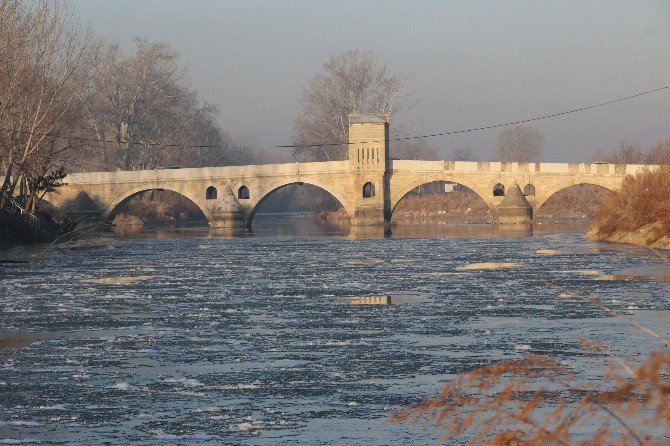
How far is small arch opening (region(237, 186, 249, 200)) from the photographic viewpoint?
212ft

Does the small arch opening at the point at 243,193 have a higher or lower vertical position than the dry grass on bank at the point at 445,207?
higher

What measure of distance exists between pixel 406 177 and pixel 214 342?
51058 millimetres

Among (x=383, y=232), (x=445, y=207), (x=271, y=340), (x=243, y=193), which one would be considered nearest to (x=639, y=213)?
(x=383, y=232)

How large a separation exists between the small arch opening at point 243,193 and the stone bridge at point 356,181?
8 cm

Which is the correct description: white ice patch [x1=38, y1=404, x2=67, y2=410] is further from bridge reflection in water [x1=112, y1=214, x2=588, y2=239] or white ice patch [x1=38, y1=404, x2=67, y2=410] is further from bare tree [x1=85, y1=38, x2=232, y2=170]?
bare tree [x1=85, y1=38, x2=232, y2=170]

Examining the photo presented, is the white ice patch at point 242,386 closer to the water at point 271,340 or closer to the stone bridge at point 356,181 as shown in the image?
the water at point 271,340

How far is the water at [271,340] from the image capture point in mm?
7195

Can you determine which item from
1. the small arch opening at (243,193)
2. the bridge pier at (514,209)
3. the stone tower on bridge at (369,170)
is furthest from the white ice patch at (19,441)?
the small arch opening at (243,193)

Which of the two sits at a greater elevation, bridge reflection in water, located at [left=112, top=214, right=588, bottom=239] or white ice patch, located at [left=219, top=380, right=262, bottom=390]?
bridge reflection in water, located at [left=112, top=214, right=588, bottom=239]

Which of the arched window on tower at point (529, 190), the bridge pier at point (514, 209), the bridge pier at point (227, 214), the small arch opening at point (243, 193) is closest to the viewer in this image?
the bridge pier at point (514, 209)

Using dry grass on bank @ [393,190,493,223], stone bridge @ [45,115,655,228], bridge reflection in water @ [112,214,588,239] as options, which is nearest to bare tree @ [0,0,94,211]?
bridge reflection in water @ [112,214,588,239]

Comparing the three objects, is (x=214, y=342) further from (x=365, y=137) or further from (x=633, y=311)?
(x=365, y=137)

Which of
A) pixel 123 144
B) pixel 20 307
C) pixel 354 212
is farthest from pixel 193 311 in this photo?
pixel 123 144

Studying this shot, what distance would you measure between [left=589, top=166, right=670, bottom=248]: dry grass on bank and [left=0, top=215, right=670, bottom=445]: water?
6265 millimetres
